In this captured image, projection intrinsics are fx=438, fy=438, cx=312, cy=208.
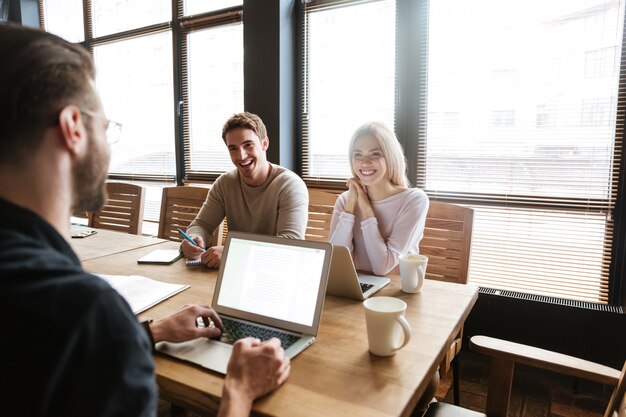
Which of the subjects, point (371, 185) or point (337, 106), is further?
→ point (337, 106)

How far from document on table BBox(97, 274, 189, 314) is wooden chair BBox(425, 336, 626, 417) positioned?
0.83 m

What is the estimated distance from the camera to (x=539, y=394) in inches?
83.5

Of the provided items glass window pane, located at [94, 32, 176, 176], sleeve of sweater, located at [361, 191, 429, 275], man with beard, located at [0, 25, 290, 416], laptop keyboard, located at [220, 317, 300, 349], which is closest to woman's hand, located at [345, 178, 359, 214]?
sleeve of sweater, located at [361, 191, 429, 275]

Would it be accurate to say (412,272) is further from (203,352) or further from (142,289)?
(142,289)

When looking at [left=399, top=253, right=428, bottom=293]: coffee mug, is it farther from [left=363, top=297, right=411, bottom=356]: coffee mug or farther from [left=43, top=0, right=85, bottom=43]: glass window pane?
[left=43, top=0, right=85, bottom=43]: glass window pane

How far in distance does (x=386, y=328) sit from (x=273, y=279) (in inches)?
12.7

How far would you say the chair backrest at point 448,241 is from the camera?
178 cm

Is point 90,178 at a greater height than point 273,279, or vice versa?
point 90,178

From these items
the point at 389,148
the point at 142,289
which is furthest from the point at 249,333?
the point at 389,148

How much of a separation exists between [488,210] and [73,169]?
2.24 metres

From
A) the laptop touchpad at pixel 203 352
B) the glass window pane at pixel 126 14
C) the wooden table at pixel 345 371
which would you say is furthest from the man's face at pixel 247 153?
the glass window pane at pixel 126 14

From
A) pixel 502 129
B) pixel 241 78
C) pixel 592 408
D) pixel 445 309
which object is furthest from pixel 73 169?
pixel 241 78

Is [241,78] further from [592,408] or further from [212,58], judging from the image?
[592,408]

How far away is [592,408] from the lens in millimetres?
2016
